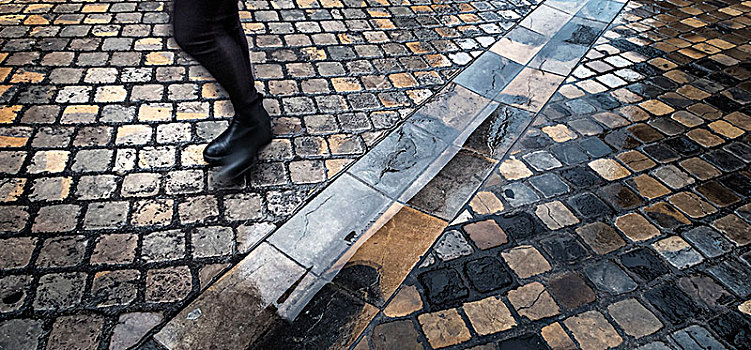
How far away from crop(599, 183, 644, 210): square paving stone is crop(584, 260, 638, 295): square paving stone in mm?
418

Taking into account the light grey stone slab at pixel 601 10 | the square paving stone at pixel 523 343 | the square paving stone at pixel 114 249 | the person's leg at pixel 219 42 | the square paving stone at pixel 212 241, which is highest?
the person's leg at pixel 219 42

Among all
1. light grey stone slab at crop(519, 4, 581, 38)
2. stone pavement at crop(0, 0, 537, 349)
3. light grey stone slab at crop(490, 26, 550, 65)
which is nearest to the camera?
stone pavement at crop(0, 0, 537, 349)

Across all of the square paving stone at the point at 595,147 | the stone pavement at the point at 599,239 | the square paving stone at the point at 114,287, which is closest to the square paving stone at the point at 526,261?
the stone pavement at the point at 599,239

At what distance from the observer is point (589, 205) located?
261 cm

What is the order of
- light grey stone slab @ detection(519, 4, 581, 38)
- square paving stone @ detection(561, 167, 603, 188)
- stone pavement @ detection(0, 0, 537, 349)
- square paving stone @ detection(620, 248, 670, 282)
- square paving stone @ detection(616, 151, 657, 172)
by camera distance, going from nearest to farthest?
1. stone pavement @ detection(0, 0, 537, 349)
2. square paving stone @ detection(620, 248, 670, 282)
3. square paving stone @ detection(561, 167, 603, 188)
4. square paving stone @ detection(616, 151, 657, 172)
5. light grey stone slab @ detection(519, 4, 581, 38)

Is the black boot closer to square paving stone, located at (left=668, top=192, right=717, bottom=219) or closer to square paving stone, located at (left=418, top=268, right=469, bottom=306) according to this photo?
square paving stone, located at (left=418, top=268, right=469, bottom=306)

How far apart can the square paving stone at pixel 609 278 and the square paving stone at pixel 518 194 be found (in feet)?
1.46

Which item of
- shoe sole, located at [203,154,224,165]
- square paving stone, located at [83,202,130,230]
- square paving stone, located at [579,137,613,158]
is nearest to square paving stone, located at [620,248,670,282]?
square paving stone, located at [579,137,613,158]

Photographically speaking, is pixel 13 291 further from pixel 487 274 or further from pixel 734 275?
pixel 734 275

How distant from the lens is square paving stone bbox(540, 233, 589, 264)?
2332mm

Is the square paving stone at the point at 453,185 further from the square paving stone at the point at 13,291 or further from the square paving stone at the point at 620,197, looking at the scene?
the square paving stone at the point at 13,291

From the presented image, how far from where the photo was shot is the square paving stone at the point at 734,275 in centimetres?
223

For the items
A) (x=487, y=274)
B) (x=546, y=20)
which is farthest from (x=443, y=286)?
(x=546, y=20)

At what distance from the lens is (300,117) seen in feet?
9.99
